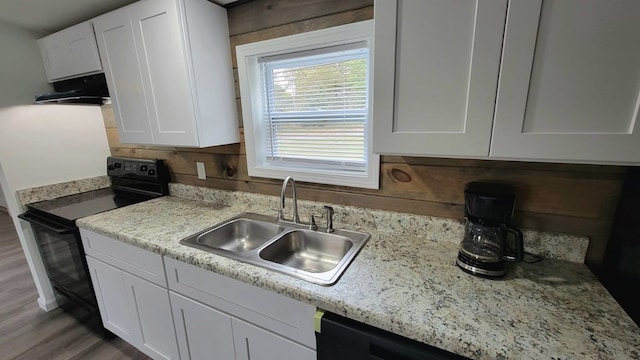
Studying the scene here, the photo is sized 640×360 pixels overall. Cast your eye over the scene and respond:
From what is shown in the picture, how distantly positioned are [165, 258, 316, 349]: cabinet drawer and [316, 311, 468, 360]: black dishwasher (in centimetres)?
6

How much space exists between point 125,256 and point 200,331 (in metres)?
0.62

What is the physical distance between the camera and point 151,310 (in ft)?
4.80

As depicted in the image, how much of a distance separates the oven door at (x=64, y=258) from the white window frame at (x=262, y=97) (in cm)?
123

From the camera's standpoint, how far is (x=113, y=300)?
5.44 ft

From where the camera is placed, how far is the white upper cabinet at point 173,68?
4.60 ft

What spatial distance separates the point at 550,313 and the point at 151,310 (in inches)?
70.6

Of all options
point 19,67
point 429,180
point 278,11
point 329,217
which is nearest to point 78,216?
point 19,67

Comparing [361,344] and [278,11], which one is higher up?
[278,11]

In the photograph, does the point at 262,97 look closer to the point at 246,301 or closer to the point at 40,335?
the point at 246,301

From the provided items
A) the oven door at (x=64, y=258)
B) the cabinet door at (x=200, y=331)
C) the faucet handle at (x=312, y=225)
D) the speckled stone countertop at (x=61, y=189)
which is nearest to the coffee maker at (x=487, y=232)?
the faucet handle at (x=312, y=225)

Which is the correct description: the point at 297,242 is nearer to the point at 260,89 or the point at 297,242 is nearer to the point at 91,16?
the point at 260,89

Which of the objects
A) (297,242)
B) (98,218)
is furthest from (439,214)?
(98,218)

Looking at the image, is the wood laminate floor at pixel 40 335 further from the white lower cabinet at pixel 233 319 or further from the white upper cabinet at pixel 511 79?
the white upper cabinet at pixel 511 79

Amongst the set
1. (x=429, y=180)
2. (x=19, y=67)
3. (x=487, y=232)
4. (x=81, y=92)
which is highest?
(x=19, y=67)
